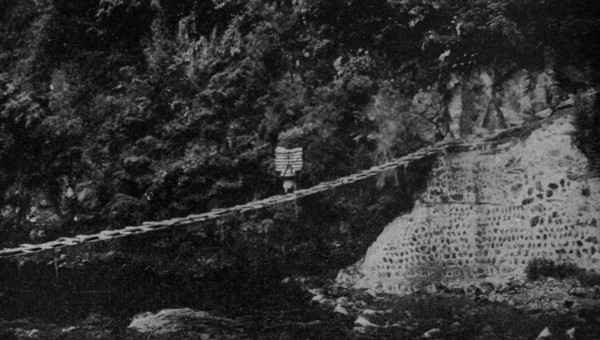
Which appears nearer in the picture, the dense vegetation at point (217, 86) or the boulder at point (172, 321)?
the dense vegetation at point (217, 86)

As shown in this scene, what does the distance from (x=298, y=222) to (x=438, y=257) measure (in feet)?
2.99

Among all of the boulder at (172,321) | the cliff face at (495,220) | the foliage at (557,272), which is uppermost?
the cliff face at (495,220)

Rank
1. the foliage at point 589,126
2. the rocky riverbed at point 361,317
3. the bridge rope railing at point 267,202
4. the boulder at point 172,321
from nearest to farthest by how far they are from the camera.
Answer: the rocky riverbed at point 361,317 < the foliage at point 589,126 < the bridge rope railing at point 267,202 < the boulder at point 172,321

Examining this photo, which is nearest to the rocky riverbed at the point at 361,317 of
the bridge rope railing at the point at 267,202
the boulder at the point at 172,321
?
the boulder at the point at 172,321

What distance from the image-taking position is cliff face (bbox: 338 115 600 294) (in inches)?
139

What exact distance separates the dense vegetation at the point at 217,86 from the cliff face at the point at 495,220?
Result: 0.24 metres

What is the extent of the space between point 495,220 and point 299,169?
1254 mm

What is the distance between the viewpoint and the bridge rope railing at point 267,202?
12.4 ft

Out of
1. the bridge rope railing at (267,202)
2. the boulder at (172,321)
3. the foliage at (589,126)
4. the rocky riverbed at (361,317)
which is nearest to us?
the rocky riverbed at (361,317)

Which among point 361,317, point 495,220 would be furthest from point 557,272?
point 361,317

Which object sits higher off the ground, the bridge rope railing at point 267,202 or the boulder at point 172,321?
the bridge rope railing at point 267,202

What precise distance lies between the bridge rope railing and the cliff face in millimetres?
55

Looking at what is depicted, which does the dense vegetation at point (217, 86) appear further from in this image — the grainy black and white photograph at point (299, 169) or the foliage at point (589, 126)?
the foliage at point (589, 126)

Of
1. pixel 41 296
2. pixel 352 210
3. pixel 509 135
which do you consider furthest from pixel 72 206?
pixel 509 135
